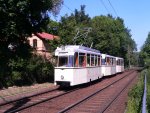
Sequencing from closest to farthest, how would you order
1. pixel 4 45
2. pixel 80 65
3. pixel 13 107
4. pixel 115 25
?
pixel 13 107 → pixel 4 45 → pixel 80 65 → pixel 115 25

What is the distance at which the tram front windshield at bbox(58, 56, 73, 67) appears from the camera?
25.8 m

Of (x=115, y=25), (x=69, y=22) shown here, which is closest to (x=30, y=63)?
(x=69, y=22)

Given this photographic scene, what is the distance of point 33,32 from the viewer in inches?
1074

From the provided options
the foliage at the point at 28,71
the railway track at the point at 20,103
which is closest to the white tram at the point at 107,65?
the foliage at the point at 28,71

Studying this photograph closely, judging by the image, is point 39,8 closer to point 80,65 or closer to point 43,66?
point 80,65

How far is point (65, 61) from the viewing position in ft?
86.1

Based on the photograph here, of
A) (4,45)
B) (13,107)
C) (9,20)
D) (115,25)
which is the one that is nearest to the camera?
(13,107)

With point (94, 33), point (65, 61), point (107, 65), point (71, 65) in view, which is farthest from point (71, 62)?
point (94, 33)

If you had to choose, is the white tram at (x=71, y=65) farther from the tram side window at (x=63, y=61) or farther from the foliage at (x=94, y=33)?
the foliage at (x=94, y=33)

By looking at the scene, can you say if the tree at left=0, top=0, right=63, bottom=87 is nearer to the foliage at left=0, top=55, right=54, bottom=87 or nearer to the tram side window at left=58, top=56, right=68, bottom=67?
the foliage at left=0, top=55, right=54, bottom=87

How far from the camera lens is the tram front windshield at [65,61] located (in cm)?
2581

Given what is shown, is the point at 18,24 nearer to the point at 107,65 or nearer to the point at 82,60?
the point at 82,60

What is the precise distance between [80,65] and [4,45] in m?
5.44

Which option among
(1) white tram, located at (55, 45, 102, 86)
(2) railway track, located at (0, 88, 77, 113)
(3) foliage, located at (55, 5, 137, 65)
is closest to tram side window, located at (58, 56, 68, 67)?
(1) white tram, located at (55, 45, 102, 86)
